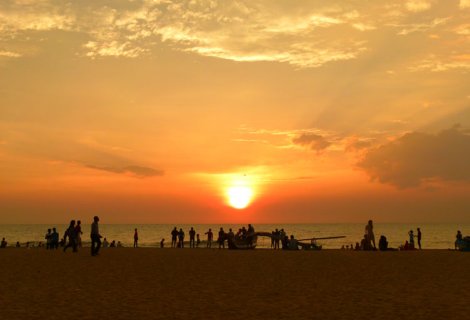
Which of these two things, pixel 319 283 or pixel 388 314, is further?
pixel 319 283

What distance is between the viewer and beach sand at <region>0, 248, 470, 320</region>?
11.7m

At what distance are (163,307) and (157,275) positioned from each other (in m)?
7.77

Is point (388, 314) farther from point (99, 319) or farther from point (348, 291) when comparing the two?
point (99, 319)

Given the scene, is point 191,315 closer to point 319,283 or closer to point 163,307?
point 163,307

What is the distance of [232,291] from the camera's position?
15.5 metres

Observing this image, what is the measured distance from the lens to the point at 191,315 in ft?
37.5

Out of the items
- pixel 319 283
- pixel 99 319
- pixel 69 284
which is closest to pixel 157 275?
pixel 69 284

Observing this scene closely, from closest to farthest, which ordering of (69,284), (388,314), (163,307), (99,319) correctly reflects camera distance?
(99,319)
(388,314)
(163,307)
(69,284)

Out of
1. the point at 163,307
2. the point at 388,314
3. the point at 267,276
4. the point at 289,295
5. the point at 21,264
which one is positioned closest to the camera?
the point at 388,314

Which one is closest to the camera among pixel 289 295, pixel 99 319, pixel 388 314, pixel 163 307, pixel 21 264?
pixel 99 319

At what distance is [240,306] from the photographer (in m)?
12.7

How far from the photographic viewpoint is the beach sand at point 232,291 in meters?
11.7

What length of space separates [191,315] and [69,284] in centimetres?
711

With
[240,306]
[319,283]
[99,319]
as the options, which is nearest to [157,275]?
[319,283]
